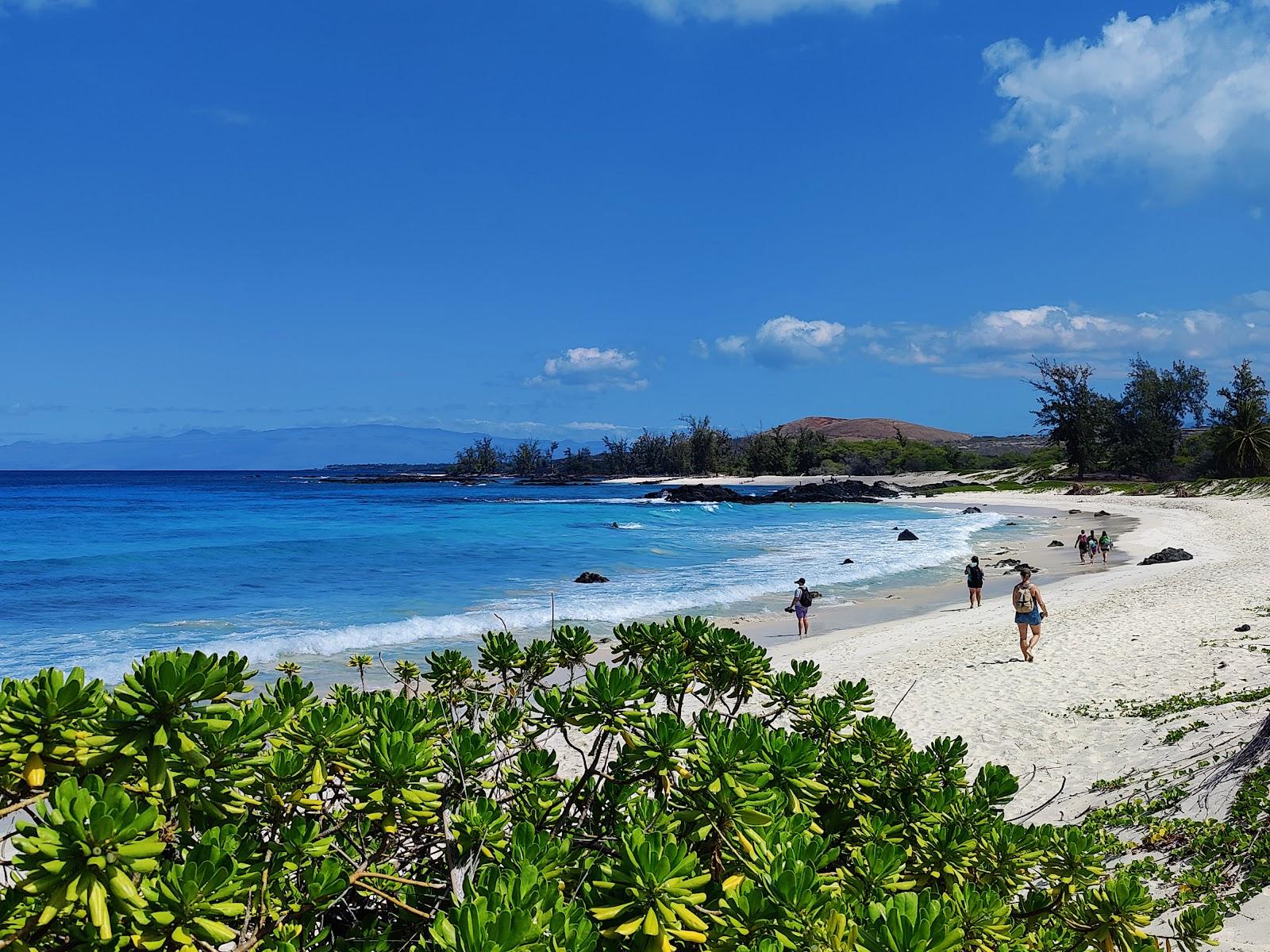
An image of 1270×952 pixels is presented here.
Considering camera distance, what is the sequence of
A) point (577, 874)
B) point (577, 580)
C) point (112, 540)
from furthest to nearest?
point (112, 540) → point (577, 580) → point (577, 874)

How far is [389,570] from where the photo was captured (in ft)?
87.0

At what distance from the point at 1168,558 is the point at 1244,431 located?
Result: 39.1 meters

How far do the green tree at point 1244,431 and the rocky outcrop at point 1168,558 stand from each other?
37155mm

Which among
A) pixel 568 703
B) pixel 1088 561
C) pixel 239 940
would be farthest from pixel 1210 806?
pixel 1088 561

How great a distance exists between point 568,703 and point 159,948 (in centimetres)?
116

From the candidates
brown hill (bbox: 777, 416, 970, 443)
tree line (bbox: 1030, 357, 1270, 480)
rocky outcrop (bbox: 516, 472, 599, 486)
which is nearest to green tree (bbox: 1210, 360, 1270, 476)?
tree line (bbox: 1030, 357, 1270, 480)

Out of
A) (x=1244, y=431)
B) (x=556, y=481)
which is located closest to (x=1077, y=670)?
(x=1244, y=431)

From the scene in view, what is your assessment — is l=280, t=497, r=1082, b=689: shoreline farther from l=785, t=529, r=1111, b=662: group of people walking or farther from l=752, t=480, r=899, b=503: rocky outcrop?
l=752, t=480, r=899, b=503: rocky outcrop

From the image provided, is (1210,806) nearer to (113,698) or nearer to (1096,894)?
(1096,894)

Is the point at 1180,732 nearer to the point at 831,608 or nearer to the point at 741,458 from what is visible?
the point at 831,608

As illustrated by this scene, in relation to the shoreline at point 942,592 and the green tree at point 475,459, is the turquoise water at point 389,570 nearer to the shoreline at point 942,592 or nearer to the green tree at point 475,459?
the shoreline at point 942,592

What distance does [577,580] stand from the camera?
2380 centimetres

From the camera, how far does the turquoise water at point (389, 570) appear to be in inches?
660

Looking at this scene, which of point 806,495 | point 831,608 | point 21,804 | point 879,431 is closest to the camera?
point 21,804
